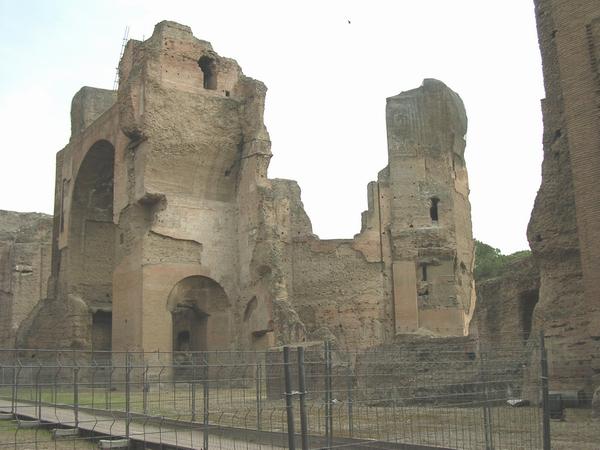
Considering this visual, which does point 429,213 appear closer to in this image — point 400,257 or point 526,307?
point 400,257

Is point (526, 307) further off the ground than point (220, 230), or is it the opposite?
point (220, 230)

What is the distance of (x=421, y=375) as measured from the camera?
41.3 feet


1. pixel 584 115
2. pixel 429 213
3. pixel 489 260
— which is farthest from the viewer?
pixel 489 260

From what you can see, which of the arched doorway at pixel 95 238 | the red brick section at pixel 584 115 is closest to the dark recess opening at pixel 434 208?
the arched doorway at pixel 95 238

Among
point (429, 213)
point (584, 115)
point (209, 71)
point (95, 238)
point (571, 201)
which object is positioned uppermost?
point (209, 71)

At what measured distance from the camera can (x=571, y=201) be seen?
40.7 feet

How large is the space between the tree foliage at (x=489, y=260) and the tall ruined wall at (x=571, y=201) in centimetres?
2522

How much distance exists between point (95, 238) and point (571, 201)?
19.2m

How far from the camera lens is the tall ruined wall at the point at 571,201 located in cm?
1140

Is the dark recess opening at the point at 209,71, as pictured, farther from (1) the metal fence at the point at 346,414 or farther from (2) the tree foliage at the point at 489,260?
(2) the tree foliage at the point at 489,260

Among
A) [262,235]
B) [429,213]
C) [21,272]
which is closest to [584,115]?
[262,235]

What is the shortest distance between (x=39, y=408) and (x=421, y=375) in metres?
6.06

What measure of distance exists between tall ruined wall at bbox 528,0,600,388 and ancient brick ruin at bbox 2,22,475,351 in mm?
9488

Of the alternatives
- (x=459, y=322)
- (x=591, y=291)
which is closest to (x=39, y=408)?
(x=591, y=291)
